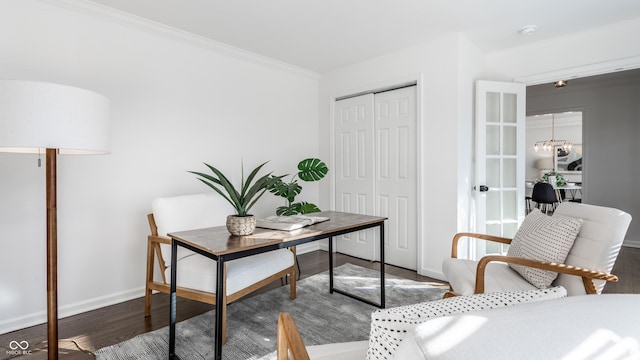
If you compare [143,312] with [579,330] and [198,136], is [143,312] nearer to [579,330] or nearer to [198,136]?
[198,136]

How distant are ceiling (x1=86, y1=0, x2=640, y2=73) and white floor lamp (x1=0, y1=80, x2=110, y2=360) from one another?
1290 millimetres

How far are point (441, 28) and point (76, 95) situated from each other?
9.43ft

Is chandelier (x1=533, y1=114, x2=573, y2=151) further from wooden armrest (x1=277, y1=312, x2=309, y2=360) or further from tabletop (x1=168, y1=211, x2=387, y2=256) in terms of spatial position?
wooden armrest (x1=277, y1=312, x2=309, y2=360)

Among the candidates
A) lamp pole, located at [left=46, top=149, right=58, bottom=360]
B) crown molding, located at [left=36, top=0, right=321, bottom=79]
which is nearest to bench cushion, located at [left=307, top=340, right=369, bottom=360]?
lamp pole, located at [left=46, top=149, right=58, bottom=360]

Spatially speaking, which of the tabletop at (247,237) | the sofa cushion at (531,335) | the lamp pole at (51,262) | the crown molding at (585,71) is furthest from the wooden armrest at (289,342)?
the crown molding at (585,71)

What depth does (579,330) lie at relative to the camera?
0.52 m

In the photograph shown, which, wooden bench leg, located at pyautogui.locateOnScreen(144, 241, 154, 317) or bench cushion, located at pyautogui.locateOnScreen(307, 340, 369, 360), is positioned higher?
bench cushion, located at pyautogui.locateOnScreen(307, 340, 369, 360)

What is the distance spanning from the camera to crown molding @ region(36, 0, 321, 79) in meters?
2.37

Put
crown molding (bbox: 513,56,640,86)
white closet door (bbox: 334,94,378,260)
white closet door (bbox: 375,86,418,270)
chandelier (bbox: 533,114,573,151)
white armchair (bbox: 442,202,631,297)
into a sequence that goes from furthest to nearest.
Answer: chandelier (bbox: 533,114,573,151), white closet door (bbox: 334,94,378,260), white closet door (bbox: 375,86,418,270), crown molding (bbox: 513,56,640,86), white armchair (bbox: 442,202,631,297)

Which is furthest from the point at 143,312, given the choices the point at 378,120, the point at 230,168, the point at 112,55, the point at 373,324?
the point at 378,120

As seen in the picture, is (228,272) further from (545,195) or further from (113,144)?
(545,195)

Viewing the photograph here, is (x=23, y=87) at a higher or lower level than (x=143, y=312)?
higher

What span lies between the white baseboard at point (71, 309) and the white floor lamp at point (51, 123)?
36.9 inches

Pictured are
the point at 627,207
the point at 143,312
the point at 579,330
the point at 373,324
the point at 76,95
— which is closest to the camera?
the point at 579,330
